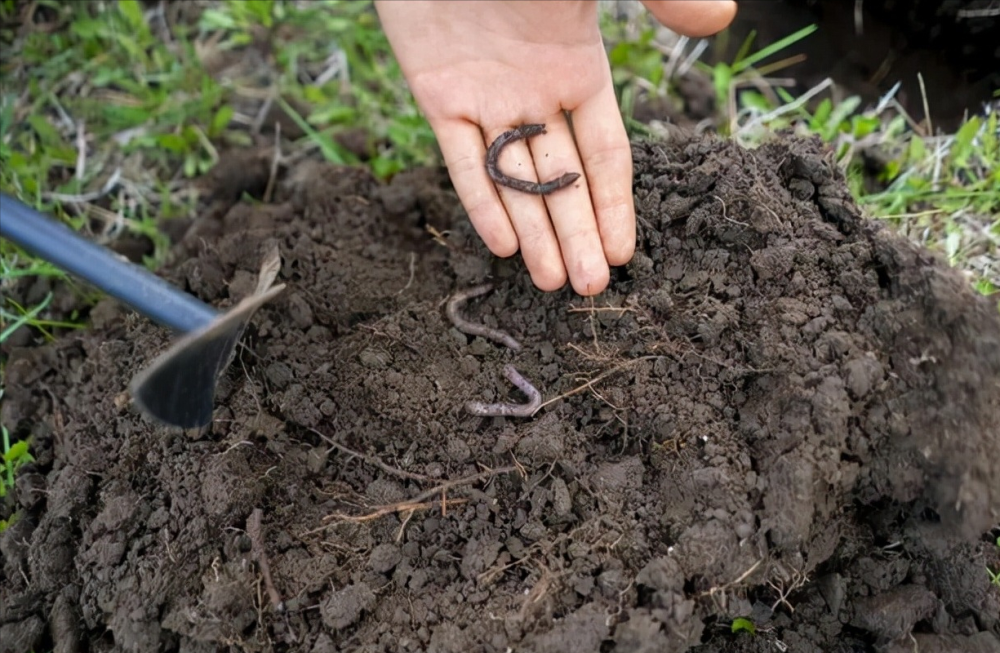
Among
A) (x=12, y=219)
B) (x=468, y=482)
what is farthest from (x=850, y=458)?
(x=12, y=219)

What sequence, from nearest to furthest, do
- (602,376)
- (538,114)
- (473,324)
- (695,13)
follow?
(602,376), (695,13), (473,324), (538,114)

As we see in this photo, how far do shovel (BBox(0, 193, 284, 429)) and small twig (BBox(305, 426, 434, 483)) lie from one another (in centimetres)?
30

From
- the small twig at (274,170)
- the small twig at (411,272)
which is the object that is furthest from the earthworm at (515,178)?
the small twig at (274,170)

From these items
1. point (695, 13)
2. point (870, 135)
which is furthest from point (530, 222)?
point (870, 135)

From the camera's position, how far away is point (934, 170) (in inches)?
110

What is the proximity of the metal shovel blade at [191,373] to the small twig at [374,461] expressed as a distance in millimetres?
302

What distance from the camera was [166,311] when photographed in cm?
206

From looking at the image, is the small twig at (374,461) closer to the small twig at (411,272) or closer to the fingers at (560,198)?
the small twig at (411,272)

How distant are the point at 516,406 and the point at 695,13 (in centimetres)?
118

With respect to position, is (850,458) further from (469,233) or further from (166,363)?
(166,363)

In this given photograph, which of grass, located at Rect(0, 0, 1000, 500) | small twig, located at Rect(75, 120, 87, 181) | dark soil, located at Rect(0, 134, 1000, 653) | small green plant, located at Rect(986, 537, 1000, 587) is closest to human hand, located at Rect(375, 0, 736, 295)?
dark soil, located at Rect(0, 134, 1000, 653)

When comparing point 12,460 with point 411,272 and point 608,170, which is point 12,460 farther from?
point 608,170

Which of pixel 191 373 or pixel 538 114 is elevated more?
pixel 538 114

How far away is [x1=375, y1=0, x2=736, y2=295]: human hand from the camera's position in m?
2.18
